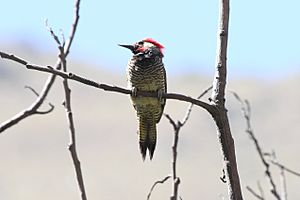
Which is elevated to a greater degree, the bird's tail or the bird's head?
the bird's head

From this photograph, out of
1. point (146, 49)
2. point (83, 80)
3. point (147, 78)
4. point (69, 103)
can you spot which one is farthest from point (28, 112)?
point (146, 49)

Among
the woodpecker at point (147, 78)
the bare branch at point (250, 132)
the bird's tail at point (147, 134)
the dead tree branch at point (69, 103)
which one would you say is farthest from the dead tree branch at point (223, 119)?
the woodpecker at point (147, 78)

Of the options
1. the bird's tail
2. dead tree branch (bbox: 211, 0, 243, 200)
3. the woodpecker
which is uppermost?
the woodpecker

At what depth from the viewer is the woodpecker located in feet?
19.3

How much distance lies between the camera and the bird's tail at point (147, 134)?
496 cm

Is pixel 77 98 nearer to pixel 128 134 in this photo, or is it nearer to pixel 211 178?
pixel 128 134

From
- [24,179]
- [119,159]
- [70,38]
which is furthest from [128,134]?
[70,38]

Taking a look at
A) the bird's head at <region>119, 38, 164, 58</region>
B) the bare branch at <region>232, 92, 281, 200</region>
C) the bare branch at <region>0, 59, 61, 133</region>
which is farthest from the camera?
the bird's head at <region>119, 38, 164, 58</region>

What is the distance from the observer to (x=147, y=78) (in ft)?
20.1

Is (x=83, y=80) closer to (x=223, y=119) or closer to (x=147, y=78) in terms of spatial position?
(x=223, y=119)

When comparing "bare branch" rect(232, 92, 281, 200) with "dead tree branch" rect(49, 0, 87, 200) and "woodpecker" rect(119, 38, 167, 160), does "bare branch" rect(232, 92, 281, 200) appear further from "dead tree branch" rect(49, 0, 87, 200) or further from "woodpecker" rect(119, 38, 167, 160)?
"woodpecker" rect(119, 38, 167, 160)

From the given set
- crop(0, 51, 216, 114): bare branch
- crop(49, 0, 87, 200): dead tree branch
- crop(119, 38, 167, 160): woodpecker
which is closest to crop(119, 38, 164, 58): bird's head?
crop(119, 38, 167, 160): woodpecker

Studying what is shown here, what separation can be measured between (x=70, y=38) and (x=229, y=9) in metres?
0.79

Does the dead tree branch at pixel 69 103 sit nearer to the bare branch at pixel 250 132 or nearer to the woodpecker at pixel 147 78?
the bare branch at pixel 250 132
